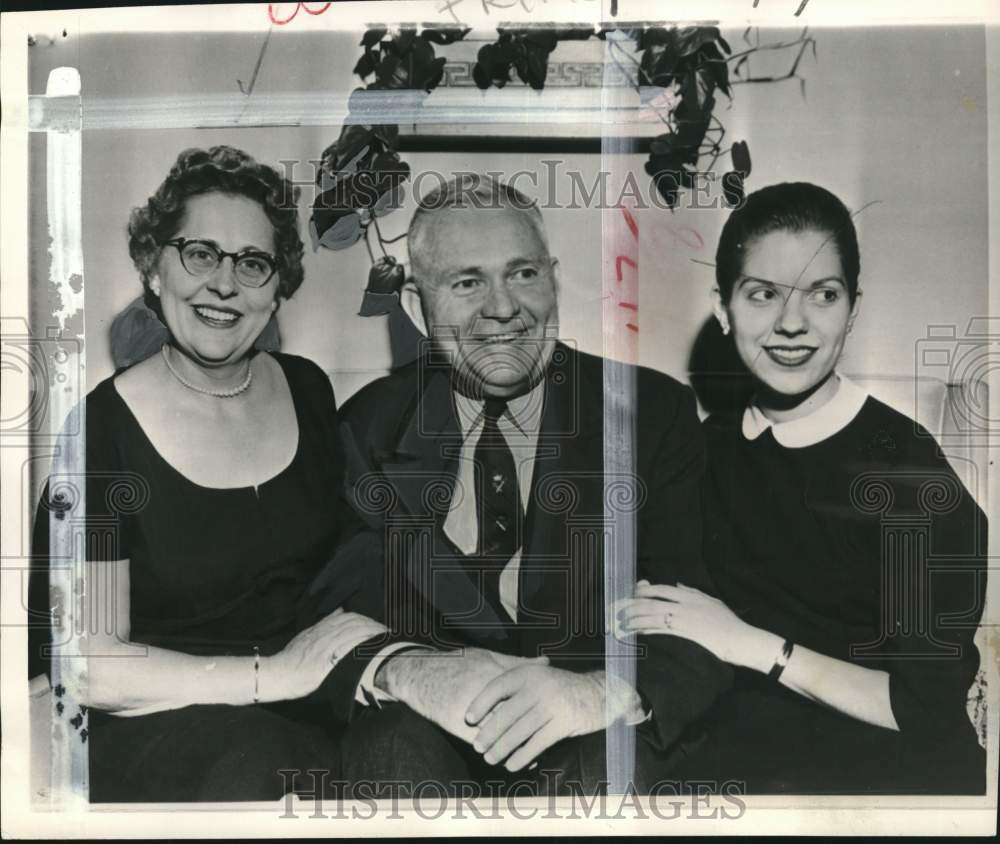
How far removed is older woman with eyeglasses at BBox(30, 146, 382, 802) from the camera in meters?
Result: 3.20

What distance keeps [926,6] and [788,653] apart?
1.92m

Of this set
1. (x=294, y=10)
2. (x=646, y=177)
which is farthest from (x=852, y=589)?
(x=294, y=10)

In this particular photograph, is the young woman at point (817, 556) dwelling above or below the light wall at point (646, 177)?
below

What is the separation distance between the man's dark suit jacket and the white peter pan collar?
17 centimetres

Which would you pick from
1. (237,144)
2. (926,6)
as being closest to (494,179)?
(237,144)

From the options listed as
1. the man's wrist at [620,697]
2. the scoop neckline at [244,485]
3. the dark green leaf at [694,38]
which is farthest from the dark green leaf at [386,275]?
the man's wrist at [620,697]

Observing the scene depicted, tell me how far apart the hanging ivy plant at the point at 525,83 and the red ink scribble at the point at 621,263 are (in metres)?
0.20

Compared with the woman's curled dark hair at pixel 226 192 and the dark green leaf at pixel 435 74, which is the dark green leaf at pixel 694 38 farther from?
the woman's curled dark hair at pixel 226 192

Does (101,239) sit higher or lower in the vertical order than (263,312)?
higher

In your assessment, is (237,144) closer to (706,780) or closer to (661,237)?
(661,237)

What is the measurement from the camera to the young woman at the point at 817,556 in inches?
127

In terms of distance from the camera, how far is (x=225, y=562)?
10.5 ft

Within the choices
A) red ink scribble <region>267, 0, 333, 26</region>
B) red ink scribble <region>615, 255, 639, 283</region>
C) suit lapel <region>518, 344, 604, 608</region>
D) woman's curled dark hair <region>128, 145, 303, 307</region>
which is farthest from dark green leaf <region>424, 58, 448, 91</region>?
suit lapel <region>518, 344, 604, 608</region>

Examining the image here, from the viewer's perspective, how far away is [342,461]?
3.22m
